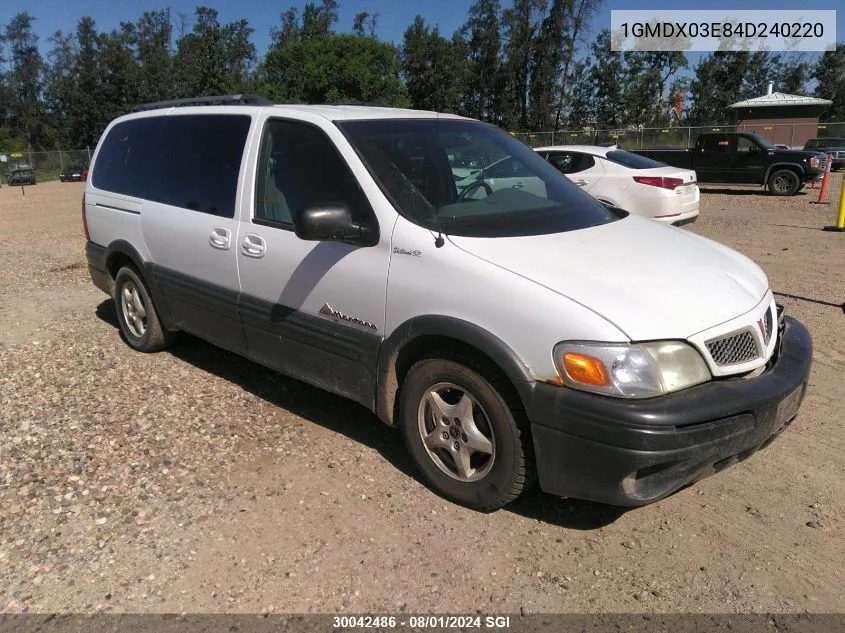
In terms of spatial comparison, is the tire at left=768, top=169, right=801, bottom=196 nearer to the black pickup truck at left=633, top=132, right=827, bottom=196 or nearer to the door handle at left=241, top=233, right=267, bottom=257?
the black pickup truck at left=633, top=132, right=827, bottom=196

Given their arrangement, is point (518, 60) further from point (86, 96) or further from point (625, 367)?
point (625, 367)

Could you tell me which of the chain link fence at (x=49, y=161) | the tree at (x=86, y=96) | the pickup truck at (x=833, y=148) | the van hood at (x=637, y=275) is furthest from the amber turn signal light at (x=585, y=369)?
the tree at (x=86, y=96)

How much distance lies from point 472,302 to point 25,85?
8292cm

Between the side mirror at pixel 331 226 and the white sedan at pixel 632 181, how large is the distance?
7.47 meters

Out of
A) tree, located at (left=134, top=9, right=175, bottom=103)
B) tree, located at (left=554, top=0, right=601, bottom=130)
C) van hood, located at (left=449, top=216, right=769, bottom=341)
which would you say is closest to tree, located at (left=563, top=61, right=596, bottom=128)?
tree, located at (left=554, top=0, right=601, bottom=130)

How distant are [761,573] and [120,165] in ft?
16.8

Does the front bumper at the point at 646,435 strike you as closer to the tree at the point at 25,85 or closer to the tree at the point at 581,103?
the tree at the point at 581,103

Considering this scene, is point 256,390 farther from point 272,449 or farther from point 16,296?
point 16,296


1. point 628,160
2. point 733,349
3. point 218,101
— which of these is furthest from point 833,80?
point 733,349

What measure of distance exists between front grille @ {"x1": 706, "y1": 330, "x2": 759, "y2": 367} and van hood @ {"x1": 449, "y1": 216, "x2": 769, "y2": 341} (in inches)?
3.2

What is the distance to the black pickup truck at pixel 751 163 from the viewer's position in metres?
17.3

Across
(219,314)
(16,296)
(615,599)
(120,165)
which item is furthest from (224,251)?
(16,296)

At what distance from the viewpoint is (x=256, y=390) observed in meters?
4.79

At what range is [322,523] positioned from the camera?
3.23 meters
